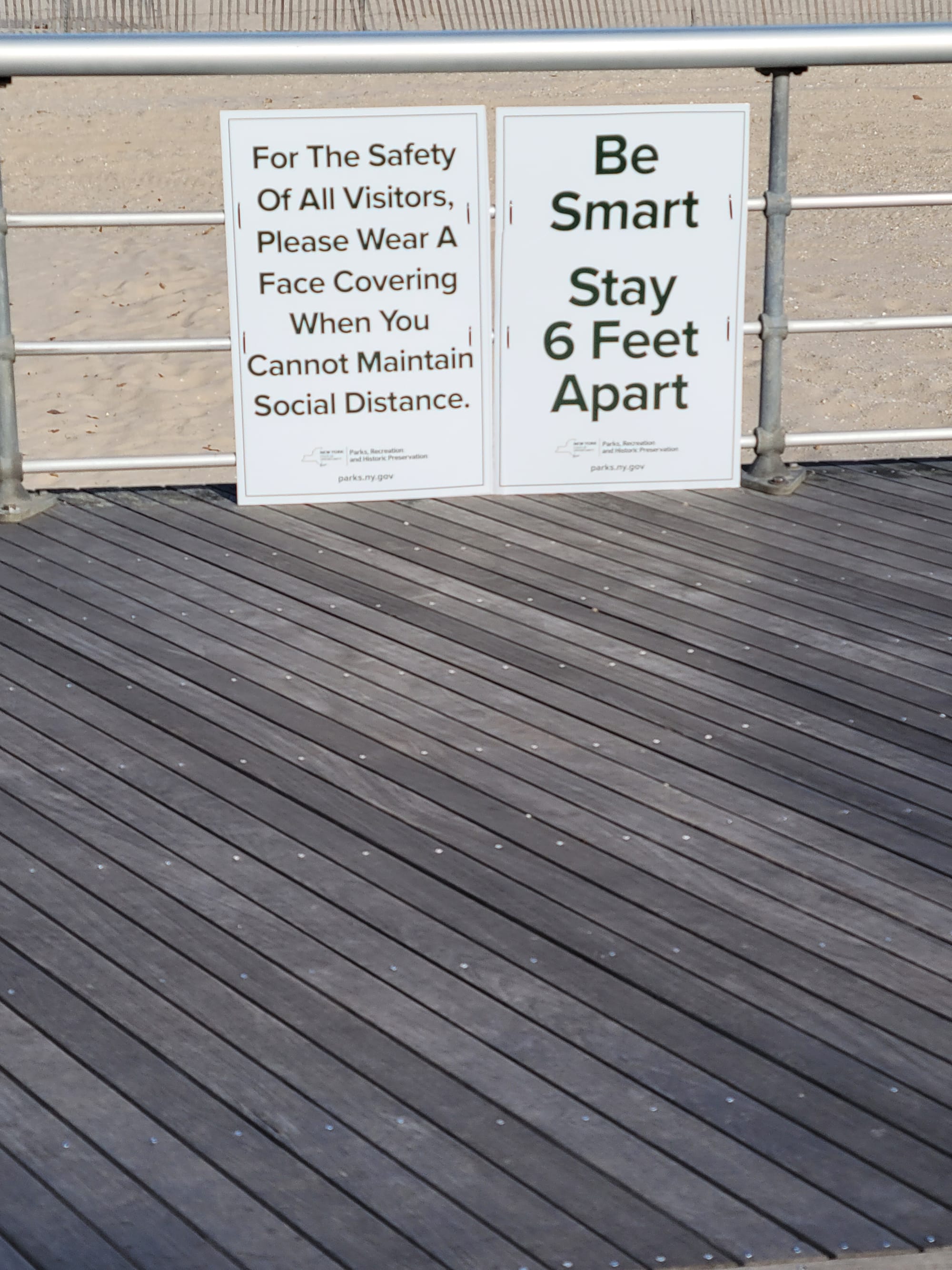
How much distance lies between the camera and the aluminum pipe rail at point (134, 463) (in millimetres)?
5102

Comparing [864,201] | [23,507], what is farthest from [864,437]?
[23,507]

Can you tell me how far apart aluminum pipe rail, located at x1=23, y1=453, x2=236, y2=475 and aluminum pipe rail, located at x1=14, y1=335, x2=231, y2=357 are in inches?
12.0

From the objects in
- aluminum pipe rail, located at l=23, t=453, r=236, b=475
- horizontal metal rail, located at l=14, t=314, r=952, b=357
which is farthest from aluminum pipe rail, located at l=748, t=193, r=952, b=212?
aluminum pipe rail, located at l=23, t=453, r=236, b=475

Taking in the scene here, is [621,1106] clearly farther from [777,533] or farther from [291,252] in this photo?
[291,252]

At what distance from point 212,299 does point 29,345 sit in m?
7.08

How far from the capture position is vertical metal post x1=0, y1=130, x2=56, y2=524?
4973mm

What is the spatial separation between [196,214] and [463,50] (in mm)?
864

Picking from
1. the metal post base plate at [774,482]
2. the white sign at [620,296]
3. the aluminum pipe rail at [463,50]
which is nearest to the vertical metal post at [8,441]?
the aluminum pipe rail at [463,50]

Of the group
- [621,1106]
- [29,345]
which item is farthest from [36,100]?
[621,1106]

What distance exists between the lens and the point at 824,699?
4027mm

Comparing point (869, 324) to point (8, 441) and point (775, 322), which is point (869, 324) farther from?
point (8, 441)

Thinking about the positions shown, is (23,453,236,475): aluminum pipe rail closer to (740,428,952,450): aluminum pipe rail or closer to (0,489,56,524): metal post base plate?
(0,489,56,524): metal post base plate

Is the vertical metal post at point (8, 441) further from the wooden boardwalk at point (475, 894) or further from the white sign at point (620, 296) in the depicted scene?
the white sign at point (620, 296)

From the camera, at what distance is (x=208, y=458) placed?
523 centimetres
